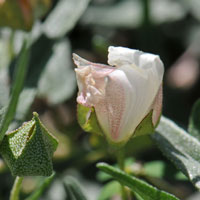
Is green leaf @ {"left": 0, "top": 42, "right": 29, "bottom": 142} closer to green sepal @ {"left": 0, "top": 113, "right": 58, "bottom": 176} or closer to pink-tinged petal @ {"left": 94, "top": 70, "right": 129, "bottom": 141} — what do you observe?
green sepal @ {"left": 0, "top": 113, "right": 58, "bottom": 176}

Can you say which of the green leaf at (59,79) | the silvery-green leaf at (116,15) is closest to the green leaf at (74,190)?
the green leaf at (59,79)

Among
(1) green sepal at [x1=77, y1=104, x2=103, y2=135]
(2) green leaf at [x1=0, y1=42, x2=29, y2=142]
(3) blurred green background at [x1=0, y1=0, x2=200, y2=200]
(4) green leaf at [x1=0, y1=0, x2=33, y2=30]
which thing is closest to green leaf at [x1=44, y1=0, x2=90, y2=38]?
(3) blurred green background at [x1=0, y1=0, x2=200, y2=200]

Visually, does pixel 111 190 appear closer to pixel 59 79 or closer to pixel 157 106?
pixel 157 106

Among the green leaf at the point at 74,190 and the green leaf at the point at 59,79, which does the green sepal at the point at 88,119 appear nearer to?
the green leaf at the point at 74,190

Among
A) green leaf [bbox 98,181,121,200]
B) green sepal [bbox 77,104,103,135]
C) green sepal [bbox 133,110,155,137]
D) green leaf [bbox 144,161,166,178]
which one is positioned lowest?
green leaf [bbox 144,161,166,178]

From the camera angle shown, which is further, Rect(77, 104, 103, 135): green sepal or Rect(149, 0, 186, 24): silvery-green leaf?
Rect(149, 0, 186, 24): silvery-green leaf

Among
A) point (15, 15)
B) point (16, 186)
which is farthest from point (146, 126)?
point (15, 15)
